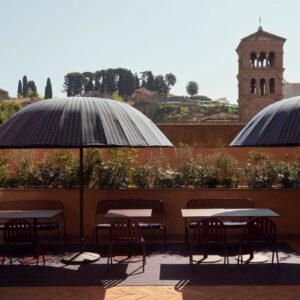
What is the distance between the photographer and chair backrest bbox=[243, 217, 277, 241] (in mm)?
7008

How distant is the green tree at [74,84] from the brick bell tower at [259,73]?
8549 cm

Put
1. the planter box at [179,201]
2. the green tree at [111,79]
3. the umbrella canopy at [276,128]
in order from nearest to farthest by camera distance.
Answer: the umbrella canopy at [276,128] < the planter box at [179,201] < the green tree at [111,79]

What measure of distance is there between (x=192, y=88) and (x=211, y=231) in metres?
129

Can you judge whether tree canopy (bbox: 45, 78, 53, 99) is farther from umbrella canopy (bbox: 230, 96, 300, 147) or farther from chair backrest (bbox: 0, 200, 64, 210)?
umbrella canopy (bbox: 230, 96, 300, 147)

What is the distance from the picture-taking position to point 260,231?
7.04 meters

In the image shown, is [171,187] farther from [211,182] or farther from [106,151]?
[106,151]

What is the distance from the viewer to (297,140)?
5605 mm

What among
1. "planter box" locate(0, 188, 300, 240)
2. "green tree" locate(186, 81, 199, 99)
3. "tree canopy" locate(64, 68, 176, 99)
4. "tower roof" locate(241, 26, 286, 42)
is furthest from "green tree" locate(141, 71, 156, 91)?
"planter box" locate(0, 188, 300, 240)

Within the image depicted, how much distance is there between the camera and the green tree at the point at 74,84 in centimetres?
12025

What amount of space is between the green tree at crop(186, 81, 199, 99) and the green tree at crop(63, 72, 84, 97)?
31.4 meters

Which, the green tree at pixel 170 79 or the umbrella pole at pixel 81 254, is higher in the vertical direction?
the green tree at pixel 170 79

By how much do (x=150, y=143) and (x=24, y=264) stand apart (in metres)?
2.93

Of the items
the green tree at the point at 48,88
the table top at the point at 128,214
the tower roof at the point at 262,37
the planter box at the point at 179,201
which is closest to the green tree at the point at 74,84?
the green tree at the point at 48,88

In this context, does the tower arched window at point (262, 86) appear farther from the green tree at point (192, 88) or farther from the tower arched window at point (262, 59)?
the green tree at point (192, 88)
